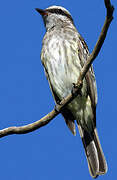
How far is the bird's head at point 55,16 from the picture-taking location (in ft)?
28.3

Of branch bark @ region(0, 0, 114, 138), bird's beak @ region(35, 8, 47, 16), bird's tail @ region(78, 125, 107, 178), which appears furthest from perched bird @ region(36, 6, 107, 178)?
branch bark @ region(0, 0, 114, 138)

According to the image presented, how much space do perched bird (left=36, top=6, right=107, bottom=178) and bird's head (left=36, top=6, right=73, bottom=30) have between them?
0.88ft

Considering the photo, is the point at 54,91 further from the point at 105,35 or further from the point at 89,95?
the point at 105,35

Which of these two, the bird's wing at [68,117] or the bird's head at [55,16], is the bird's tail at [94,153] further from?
the bird's head at [55,16]

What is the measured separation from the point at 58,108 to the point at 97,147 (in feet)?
6.86

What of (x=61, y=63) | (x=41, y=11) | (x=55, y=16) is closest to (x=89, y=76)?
(x=61, y=63)

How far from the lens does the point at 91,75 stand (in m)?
7.71

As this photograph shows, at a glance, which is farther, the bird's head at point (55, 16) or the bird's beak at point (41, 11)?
the bird's beak at point (41, 11)

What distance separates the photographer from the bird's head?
8625 mm

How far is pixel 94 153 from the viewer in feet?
25.8

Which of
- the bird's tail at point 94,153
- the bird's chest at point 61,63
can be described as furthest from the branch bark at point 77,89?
the bird's tail at point 94,153

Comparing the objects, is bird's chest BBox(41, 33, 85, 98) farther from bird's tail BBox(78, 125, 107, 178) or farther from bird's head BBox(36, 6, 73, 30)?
bird's tail BBox(78, 125, 107, 178)

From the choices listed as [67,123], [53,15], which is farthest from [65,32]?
[67,123]

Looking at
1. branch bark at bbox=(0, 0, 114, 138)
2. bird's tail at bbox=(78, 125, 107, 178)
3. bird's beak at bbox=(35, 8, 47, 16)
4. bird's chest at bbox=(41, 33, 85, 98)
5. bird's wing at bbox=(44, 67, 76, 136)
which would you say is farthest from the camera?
bird's beak at bbox=(35, 8, 47, 16)
